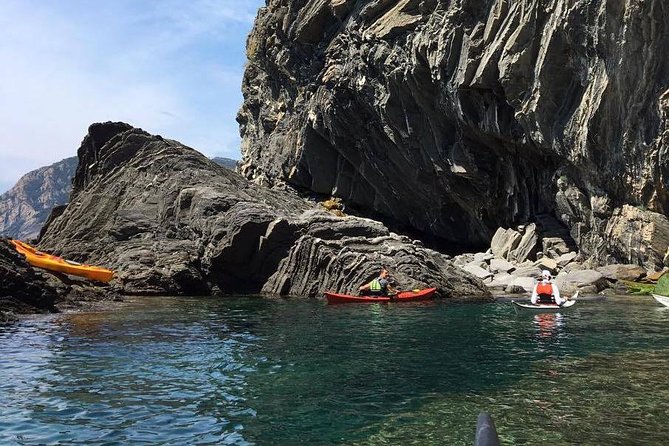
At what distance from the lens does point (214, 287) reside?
40.1 m

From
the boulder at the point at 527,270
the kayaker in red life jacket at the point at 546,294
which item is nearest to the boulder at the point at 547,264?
the boulder at the point at 527,270

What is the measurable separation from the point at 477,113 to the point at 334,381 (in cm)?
3629

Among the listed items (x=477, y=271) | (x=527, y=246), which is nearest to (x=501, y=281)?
(x=477, y=271)

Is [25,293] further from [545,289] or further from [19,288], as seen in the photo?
[545,289]

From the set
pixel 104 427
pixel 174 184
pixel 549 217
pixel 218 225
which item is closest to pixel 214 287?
pixel 218 225

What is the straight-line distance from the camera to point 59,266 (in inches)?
1350

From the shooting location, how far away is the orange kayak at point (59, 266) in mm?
33509

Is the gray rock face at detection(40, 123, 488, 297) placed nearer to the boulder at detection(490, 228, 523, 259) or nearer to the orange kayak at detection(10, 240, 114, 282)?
the orange kayak at detection(10, 240, 114, 282)

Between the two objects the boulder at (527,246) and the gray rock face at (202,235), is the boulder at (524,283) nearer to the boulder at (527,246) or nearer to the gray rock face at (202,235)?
the gray rock face at (202,235)

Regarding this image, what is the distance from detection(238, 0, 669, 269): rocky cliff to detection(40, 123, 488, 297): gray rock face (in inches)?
431

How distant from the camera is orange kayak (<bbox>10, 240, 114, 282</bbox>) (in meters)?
33.5

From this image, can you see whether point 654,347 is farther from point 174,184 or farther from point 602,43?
point 174,184

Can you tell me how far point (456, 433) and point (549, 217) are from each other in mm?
42166

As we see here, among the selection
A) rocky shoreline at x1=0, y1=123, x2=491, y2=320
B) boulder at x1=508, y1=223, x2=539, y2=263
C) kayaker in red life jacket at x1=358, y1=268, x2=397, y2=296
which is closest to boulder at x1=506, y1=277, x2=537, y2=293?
rocky shoreline at x1=0, y1=123, x2=491, y2=320
